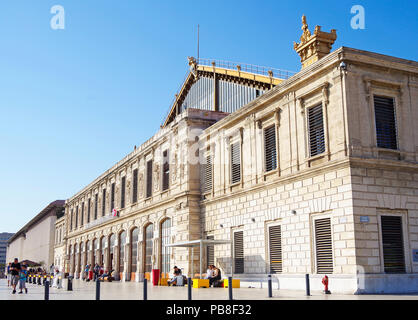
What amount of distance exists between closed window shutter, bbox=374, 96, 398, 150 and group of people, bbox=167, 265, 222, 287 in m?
11.4

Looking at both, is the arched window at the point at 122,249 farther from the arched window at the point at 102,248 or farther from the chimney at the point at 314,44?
the chimney at the point at 314,44

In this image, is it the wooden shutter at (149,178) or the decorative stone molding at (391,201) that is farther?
the wooden shutter at (149,178)

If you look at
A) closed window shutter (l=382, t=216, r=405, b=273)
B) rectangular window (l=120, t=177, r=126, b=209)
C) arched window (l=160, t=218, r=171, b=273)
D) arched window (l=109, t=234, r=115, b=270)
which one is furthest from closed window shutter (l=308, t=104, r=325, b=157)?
arched window (l=109, t=234, r=115, b=270)

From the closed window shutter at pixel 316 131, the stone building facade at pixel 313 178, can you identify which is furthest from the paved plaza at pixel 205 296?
the closed window shutter at pixel 316 131

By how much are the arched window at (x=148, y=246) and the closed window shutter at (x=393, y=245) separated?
67.9 feet

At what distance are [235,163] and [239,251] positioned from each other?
16.7 ft

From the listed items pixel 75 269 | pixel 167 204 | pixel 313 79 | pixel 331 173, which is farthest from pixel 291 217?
pixel 75 269

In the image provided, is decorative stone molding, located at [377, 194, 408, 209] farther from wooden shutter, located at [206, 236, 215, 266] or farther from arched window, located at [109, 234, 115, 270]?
arched window, located at [109, 234, 115, 270]

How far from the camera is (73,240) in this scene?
203ft

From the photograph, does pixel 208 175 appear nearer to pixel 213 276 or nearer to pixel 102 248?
pixel 213 276

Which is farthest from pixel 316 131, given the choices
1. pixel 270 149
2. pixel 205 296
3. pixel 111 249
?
pixel 111 249

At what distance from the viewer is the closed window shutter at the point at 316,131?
2216cm

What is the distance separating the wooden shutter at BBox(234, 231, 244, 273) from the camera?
2706 cm

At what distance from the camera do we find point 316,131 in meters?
22.5
